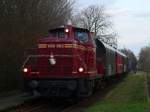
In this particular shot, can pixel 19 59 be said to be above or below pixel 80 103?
above

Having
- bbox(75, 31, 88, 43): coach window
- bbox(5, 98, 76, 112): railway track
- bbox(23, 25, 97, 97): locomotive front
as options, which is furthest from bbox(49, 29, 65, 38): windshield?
bbox(5, 98, 76, 112): railway track

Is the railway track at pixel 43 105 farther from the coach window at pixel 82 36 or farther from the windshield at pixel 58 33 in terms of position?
the windshield at pixel 58 33

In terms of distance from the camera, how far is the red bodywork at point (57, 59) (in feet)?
63.5

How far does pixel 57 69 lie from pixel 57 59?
43 cm

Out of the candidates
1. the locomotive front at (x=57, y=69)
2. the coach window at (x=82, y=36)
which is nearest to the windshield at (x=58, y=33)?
the coach window at (x=82, y=36)

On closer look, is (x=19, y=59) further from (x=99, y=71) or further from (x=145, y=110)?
(x=145, y=110)

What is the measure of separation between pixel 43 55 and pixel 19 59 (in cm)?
840

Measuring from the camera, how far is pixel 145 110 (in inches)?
653

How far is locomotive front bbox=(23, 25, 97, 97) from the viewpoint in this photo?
1914cm

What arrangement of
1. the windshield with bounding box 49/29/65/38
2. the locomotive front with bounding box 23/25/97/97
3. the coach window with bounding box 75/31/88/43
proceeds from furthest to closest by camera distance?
the coach window with bounding box 75/31/88/43 < the windshield with bounding box 49/29/65/38 < the locomotive front with bounding box 23/25/97/97

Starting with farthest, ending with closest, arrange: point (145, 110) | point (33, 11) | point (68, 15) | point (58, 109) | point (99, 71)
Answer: point (68, 15), point (33, 11), point (99, 71), point (58, 109), point (145, 110)

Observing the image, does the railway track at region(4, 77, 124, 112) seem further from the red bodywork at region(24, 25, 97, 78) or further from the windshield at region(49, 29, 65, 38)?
the windshield at region(49, 29, 65, 38)

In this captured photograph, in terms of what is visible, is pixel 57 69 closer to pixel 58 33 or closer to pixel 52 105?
pixel 52 105

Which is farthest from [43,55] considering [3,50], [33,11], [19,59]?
[33,11]
